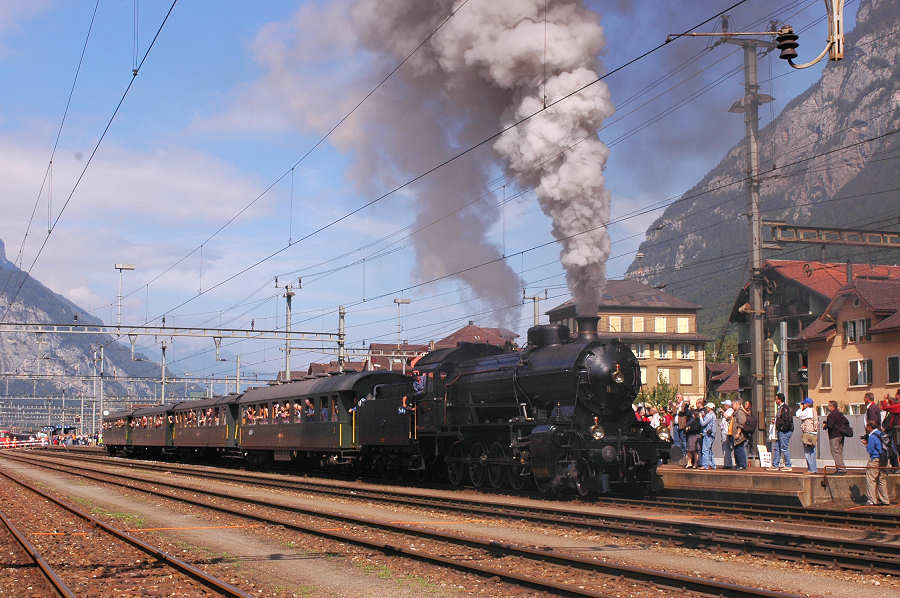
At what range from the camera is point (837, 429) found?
17.9m

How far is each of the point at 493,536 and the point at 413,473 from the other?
12222mm

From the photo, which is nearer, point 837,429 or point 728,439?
point 837,429

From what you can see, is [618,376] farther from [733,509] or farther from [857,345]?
[857,345]

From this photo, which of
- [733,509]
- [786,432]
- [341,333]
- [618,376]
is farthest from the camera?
[341,333]

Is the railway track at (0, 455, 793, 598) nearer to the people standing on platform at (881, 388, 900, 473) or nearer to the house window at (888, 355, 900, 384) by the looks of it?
the people standing on platform at (881, 388, 900, 473)

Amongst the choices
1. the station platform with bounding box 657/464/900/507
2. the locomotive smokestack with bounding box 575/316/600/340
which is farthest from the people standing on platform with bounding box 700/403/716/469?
the locomotive smokestack with bounding box 575/316/600/340

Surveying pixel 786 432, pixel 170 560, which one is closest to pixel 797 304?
pixel 786 432

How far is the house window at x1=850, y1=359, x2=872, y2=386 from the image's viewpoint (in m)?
47.6

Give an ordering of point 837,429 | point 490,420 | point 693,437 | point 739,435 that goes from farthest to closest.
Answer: point 693,437
point 490,420
point 739,435
point 837,429

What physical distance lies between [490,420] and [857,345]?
3511 centimetres

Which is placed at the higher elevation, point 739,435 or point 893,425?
point 893,425

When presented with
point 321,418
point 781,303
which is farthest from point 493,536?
point 781,303

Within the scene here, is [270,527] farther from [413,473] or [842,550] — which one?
[413,473]

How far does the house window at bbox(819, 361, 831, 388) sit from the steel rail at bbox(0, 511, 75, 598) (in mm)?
46142
